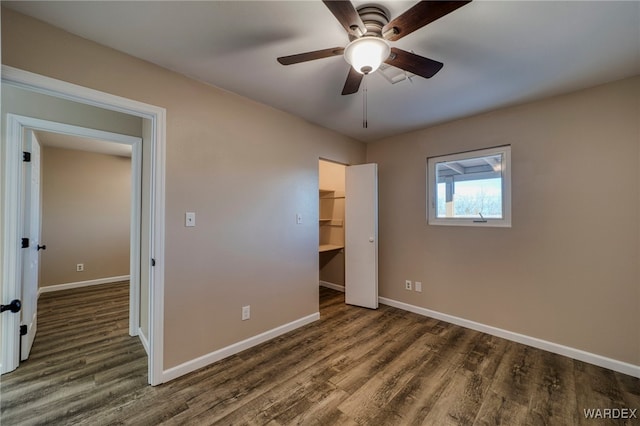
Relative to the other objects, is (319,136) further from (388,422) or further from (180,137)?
(388,422)

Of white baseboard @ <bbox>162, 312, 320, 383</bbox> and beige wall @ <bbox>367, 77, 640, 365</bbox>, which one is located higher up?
beige wall @ <bbox>367, 77, 640, 365</bbox>

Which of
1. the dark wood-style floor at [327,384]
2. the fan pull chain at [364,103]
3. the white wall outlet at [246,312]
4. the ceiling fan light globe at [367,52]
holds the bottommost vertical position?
the dark wood-style floor at [327,384]

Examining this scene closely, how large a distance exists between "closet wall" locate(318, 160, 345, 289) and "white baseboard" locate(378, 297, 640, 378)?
4.48ft

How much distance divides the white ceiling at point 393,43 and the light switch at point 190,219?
1.14 meters

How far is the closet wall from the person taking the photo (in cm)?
443

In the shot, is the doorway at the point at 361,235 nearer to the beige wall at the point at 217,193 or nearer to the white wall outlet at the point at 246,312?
the beige wall at the point at 217,193

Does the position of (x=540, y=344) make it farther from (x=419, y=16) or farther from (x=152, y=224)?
(x=152, y=224)

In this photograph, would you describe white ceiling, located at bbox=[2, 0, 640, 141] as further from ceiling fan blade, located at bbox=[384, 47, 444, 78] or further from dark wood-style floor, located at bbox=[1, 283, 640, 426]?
dark wood-style floor, located at bbox=[1, 283, 640, 426]

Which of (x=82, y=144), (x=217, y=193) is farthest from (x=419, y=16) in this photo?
(x=82, y=144)

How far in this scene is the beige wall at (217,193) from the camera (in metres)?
1.68

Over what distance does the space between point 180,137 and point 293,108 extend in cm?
117

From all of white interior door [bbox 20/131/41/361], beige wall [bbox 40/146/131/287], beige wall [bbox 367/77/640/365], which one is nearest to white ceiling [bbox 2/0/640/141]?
beige wall [bbox 367/77/640/365]

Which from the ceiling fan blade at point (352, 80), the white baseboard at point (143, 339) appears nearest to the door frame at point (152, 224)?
the white baseboard at point (143, 339)

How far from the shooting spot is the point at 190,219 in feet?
6.97
